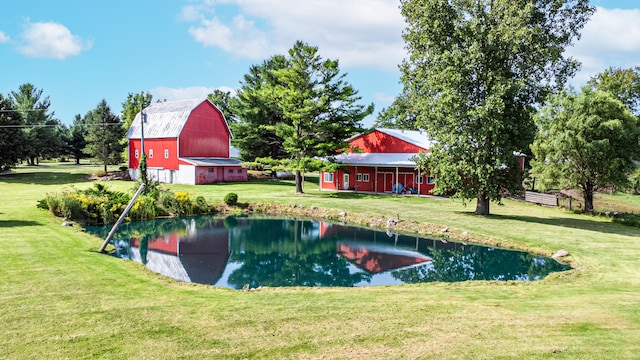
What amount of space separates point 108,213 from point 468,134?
19.2 m

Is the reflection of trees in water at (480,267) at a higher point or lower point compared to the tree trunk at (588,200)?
lower

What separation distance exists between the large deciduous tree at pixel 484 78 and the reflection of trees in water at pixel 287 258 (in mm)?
7948

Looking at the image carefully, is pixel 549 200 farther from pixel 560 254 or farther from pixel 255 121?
pixel 255 121

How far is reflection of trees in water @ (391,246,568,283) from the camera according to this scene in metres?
14.6

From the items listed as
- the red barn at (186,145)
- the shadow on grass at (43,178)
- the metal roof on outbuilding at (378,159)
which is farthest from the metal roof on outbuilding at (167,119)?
the metal roof on outbuilding at (378,159)

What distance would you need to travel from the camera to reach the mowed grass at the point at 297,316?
6656 millimetres

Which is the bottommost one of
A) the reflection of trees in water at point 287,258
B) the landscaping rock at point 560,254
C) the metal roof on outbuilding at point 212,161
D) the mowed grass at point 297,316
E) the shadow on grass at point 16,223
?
the reflection of trees in water at point 287,258

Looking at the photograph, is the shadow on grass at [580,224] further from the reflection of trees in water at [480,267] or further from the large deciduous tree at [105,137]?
the large deciduous tree at [105,137]

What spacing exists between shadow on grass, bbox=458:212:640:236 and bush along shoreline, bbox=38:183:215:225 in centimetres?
1690

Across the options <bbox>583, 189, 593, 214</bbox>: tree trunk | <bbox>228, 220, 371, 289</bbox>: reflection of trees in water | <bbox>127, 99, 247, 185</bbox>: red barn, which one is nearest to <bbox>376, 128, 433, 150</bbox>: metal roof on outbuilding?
<bbox>583, 189, 593, 214</bbox>: tree trunk

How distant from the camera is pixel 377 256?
59.1ft

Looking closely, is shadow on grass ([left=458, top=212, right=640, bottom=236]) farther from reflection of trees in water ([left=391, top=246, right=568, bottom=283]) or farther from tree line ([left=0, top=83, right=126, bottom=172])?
tree line ([left=0, top=83, right=126, bottom=172])

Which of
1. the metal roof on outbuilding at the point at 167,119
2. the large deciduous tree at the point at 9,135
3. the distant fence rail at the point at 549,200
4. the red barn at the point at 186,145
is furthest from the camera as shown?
the large deciduous tree at the point at 9,135

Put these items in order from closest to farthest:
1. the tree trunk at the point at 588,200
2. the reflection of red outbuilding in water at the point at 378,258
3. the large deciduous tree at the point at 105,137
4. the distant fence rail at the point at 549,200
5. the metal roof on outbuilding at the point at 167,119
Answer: the reflection of red outbuilding in water at the point at 378,258, the tree trunk at the point at 588,200, the distant fence rail at the point at 549,200, the metal roof on outbuilding at the point at 167,119, the large deciduous tree at the point at 105,137
